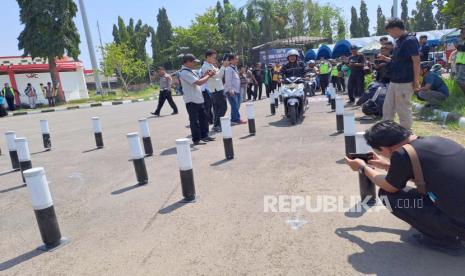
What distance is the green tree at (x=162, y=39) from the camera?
65.4m

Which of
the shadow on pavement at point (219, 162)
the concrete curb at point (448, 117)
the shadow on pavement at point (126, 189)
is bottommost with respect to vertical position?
the shadow on pavement at point (219, 162)

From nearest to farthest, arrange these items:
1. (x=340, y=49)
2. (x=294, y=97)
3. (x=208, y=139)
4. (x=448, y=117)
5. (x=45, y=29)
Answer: (x=448, y=117) < (x=208, y=139) < (x=294, y=97) < (x=45, y=29) < (x=340, y=49)

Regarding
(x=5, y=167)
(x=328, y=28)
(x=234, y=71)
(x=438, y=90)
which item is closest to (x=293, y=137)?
(x=234, y=71)

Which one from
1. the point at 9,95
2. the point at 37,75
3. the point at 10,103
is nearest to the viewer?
the point at 9,95

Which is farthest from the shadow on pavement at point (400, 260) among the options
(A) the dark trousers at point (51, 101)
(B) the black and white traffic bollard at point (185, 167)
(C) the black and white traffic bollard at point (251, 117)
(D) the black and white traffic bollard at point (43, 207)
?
(A) the dark trousers at point (51, 101)

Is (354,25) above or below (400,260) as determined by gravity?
above

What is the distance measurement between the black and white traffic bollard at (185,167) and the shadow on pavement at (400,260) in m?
2.18

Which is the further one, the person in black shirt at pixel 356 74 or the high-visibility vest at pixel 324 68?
the high-visibility vest at pixel 324 68

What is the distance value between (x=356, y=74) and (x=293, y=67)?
283 cm

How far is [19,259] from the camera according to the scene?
4059 millimetres

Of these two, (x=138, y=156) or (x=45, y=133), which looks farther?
(x=45, y=133)

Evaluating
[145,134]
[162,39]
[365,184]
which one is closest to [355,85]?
[145,134]

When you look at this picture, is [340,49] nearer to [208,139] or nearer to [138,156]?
[208,139]

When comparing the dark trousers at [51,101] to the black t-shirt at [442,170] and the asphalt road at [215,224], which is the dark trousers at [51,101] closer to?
the asphalt road at [215,224]
